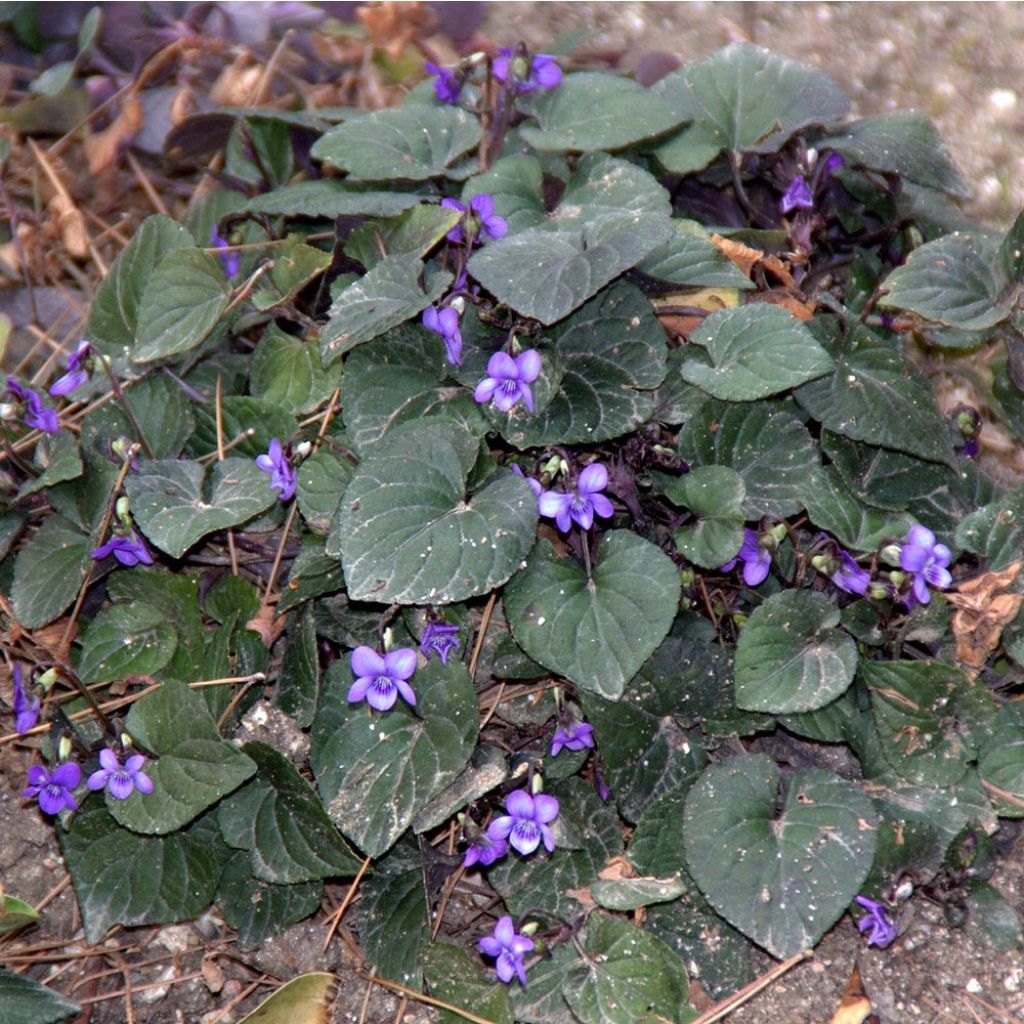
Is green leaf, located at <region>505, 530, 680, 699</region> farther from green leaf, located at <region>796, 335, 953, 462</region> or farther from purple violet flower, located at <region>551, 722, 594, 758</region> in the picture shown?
green leaf, located at <region>796, 335, 953, 462</region>

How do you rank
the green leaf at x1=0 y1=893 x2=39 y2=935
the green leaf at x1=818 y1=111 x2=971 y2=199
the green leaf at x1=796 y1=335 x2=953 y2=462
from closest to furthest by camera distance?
the green leaf at x1=0 y1=893 x2=39 y2=935, the green leaf at x1=796 y1=335 x2=953 y2=462, the green leaf at x1=818 y1=111 x2=971 y2=199

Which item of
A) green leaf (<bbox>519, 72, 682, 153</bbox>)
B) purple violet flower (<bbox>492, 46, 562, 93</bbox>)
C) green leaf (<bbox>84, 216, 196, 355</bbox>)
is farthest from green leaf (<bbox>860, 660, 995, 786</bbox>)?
Answer: green leaf (<bbox>84, 216, 196, 355</bbox>)

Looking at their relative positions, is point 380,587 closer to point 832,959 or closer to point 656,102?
point 832,959

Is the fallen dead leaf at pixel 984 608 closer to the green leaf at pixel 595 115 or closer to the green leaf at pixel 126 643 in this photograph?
the green leaf at pixel 595 115

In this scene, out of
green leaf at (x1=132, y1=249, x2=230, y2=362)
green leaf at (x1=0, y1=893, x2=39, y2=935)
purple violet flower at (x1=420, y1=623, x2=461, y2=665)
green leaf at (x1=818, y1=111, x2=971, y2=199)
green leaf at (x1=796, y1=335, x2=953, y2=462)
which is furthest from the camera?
green leaf at (x1=818, y1=111, x2=971, y2=199)

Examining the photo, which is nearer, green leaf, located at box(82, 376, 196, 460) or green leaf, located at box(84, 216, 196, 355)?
green leaf, located at box(82, 376, 196, 460)
